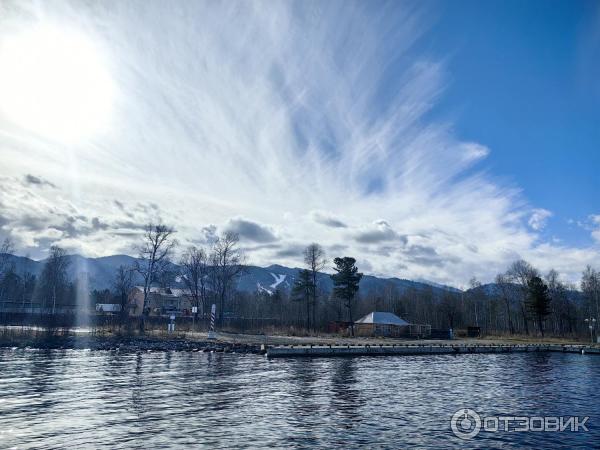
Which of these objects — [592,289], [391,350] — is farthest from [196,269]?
[592,289]

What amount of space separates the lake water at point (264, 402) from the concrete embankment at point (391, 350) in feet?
21.6

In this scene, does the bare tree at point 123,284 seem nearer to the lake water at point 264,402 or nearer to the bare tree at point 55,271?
the bare tree at point 55,271

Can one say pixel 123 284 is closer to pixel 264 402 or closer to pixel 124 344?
pixel 124 344

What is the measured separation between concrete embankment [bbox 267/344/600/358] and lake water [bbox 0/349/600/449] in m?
6.58

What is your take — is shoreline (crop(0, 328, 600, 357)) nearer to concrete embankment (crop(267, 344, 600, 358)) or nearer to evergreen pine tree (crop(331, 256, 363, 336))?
concrete embankment (crop(267, 344, 600, 358))

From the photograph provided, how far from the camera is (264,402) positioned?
1958cm

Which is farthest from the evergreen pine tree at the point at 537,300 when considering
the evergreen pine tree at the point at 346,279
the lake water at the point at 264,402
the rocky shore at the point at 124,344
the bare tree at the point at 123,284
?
the bare tree at the point at 123,284

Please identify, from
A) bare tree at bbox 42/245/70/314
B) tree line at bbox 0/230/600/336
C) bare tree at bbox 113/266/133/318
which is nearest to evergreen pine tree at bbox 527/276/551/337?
tree line at bbox 0/230/600/336

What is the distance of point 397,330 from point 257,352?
4064 cm

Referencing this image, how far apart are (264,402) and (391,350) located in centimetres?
3088

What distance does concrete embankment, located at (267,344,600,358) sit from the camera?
41.3 metres

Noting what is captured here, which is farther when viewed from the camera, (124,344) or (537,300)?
(537,300)

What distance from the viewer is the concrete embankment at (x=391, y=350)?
136ft

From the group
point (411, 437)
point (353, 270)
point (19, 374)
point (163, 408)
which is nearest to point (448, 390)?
point (411, 437)
